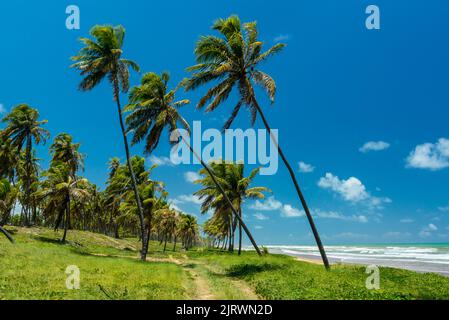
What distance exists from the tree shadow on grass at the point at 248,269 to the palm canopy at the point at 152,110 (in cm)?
1230

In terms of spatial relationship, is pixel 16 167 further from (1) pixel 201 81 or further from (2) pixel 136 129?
(1) pixel 201 81

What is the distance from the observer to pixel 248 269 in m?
19.2

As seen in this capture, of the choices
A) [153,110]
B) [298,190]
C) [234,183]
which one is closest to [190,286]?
[298,190]

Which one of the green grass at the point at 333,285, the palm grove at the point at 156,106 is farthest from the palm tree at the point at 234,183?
the green grass at the point at 333,285

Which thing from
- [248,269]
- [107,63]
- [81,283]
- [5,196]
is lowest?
[248,269]

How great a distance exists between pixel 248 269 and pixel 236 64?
1333 centimetres

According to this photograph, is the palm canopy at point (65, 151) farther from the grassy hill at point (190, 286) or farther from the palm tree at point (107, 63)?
the grassy hill at point (190, 286)

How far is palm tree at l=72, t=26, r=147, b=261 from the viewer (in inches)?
1037

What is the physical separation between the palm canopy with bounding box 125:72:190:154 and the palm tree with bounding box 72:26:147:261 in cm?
129

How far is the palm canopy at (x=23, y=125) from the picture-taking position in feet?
120

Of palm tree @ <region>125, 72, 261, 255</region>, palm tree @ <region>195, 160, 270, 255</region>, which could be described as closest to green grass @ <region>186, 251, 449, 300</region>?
palm tree @ <region>125, 72, 261, 255</region>

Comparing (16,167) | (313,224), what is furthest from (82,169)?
(313,224)

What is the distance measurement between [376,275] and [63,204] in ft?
105

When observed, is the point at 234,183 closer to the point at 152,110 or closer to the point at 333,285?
the point at 152,110
